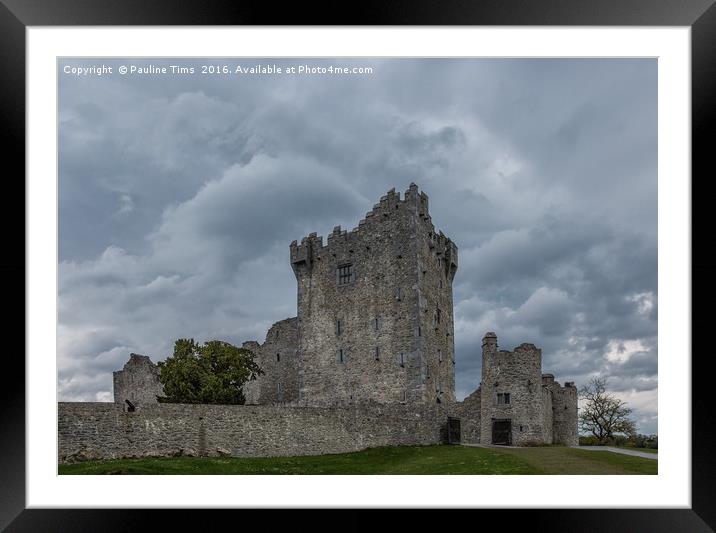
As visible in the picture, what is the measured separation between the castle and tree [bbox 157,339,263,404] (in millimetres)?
2510

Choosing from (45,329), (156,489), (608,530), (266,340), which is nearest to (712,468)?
(608,530)

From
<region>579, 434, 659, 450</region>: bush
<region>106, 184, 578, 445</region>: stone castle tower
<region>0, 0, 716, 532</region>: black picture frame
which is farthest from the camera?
<region>106, 184, 578, 445</region>: stone castle tower

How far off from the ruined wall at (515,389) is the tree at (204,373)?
41.1 ft

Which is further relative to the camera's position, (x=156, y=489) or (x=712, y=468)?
(x=156, y=489)

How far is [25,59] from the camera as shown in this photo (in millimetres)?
14359

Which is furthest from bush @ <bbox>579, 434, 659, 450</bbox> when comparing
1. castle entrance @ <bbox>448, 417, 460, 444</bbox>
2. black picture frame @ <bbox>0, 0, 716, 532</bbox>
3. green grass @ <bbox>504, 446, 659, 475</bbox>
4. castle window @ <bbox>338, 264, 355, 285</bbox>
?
castle window @ <bbox>338, 264, 355, 285</bbox>

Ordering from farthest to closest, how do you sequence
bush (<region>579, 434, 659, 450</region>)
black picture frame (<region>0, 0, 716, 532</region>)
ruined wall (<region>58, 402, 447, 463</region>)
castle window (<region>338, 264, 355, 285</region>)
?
castle window (<region>338, 264, 355, 285</region>) → bush (<region>579, 434, 659, 450</region>) → ruined wall (<region>58, 402, 447, 463</region>) → black picture frame (<region>0, 0, 716, 532</region>)

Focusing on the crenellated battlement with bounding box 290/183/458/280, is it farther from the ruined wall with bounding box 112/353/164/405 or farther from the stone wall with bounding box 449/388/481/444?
the ruined wall with bounding box 112/353/164/405

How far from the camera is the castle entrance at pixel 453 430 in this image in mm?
35506

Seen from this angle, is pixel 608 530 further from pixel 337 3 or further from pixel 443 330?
pixel 443 330

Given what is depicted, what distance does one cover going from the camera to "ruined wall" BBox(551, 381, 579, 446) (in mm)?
35562

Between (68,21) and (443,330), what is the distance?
2941 cm

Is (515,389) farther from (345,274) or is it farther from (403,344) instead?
(345,274)

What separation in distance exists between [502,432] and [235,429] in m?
14.3
